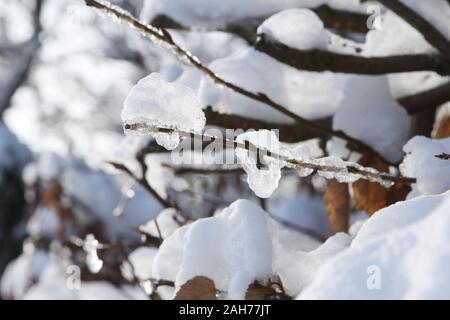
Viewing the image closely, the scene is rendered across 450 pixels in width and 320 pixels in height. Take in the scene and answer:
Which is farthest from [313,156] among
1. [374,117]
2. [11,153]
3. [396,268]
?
[11,153]

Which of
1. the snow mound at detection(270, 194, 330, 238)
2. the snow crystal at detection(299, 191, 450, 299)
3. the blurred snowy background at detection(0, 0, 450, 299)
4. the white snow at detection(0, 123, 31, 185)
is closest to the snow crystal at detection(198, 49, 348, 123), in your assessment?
the blurred snowy background at detection(0, 0, 450, 299)

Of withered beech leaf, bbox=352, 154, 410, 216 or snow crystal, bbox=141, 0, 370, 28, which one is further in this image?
snow crystal, bbox=141, 0, 370, 28

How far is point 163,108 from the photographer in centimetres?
73

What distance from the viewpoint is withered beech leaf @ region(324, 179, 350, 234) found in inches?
43.2

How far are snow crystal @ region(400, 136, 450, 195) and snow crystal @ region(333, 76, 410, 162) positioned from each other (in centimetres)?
19

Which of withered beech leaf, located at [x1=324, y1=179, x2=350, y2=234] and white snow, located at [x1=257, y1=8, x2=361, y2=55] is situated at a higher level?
white snow, located at [x1=257, y1=8, x2=361, y2=55]

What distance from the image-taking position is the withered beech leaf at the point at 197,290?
806 millimetres

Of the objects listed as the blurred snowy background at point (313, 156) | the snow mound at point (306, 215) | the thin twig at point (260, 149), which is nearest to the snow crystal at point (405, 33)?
the blurred snowy background at point (313, 156)

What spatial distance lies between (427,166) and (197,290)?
38cm

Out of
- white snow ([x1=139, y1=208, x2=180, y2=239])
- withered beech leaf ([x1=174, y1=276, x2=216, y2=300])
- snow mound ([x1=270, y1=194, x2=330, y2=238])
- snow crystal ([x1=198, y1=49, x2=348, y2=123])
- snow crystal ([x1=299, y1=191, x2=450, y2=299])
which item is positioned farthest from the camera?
snow mound ([x1=270, y1=194, x2=330, y2=238])

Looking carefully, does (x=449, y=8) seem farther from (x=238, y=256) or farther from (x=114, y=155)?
(x=114, y=155)

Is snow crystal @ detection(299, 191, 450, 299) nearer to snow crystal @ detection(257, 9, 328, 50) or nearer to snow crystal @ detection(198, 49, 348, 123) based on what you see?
snow crystal @ detection(257, 9, 328, 50)

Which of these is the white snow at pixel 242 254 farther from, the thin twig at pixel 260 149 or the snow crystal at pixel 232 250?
the thin twig at pixel 260 149

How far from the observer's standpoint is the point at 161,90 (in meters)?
0.75
